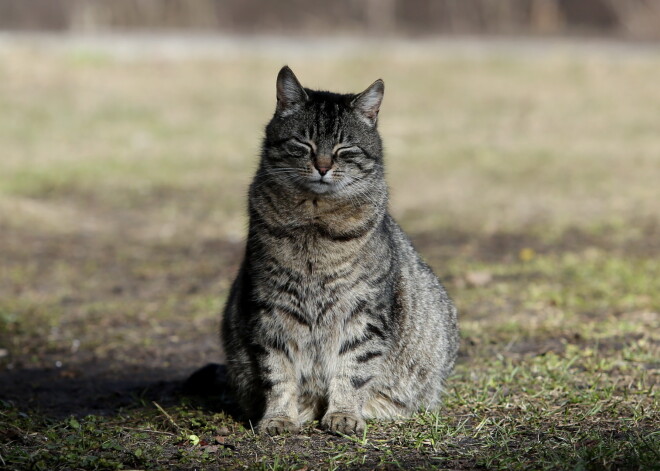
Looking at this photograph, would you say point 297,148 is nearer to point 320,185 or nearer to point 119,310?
point 320,185

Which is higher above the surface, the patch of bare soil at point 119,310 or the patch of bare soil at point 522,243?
the patch of bare soil at point 522,243

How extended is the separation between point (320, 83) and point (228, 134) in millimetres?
2024

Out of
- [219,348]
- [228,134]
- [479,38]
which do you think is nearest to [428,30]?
[479,38]

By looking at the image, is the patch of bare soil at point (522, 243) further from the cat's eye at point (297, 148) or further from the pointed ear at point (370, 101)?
the cat's eye at point (297, 148)

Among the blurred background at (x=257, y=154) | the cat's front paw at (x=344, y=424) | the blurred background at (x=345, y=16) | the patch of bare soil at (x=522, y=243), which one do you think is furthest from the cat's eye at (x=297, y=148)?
the blurred background at (x=345, y=16)

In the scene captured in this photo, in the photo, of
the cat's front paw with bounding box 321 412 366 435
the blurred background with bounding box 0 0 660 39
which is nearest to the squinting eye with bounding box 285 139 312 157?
the cat's front paw with bounding box 321 412 366 435

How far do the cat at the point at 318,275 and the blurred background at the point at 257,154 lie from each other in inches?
31.8

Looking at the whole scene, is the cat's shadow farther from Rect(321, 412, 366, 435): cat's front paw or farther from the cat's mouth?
the cat's mouth

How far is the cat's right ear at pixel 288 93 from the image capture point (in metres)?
4.32

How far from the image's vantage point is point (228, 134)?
1366 cm

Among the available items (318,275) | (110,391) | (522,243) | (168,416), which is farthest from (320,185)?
(522,243)

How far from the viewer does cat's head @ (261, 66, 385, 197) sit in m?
4.21

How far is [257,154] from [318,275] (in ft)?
2.81

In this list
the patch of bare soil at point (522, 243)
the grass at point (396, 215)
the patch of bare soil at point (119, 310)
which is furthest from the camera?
the patch of bare soil at point (522, 243)
